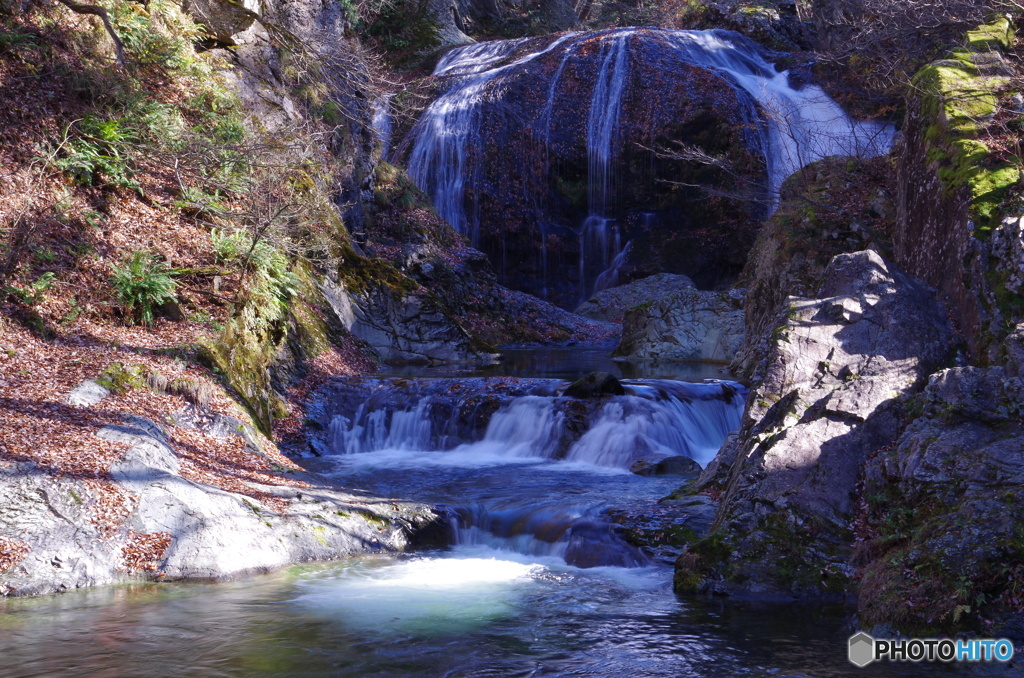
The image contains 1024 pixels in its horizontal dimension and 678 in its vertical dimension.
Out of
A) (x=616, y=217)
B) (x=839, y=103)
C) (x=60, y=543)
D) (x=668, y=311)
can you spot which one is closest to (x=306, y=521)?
(x=60, y=543)

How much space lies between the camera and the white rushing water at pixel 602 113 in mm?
23750

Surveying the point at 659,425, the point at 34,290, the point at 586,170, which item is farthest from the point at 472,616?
the point at 586,170

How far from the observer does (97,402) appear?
7.50 m

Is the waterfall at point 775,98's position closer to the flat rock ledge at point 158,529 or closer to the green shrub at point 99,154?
the green shrub at point 99,154

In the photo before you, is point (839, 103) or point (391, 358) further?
point (839, 103)

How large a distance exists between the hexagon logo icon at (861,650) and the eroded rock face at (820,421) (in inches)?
29.3

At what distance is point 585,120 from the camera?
2569 cm

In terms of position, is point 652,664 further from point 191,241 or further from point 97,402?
point 191,241

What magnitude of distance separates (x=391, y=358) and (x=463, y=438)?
4428 mm

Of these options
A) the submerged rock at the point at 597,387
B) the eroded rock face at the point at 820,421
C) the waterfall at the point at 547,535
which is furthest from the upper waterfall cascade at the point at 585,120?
the waterfall at the point at 547,535

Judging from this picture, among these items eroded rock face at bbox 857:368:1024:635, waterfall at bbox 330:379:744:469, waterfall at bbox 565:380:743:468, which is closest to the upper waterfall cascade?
waterfall at bbox 330:379:744:469

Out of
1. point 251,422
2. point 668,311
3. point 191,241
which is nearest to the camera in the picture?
point 251,422

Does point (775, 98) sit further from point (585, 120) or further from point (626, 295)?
point (626, 295)

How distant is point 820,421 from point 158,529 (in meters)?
5.41
